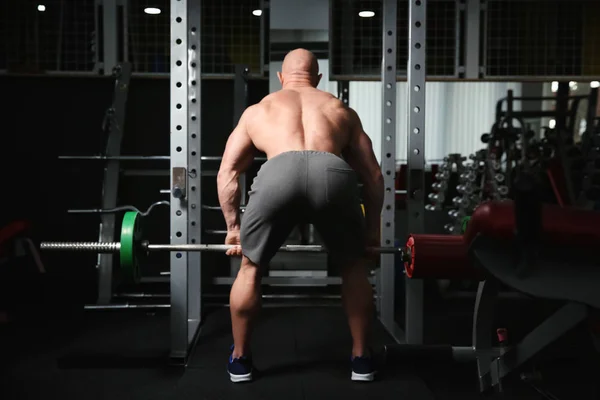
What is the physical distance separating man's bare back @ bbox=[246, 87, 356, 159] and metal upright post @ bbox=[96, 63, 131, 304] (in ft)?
4.88

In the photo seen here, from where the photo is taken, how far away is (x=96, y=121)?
4.21m

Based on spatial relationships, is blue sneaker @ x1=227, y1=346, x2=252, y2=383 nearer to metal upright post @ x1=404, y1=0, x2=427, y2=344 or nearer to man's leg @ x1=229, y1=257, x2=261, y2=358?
man's leg @ x1=229, y1=257, x2=261, y2=358

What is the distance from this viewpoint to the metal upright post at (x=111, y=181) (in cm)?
333

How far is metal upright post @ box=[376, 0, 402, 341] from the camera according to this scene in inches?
110

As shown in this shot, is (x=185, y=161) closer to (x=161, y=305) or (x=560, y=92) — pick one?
(x=161, y=305)

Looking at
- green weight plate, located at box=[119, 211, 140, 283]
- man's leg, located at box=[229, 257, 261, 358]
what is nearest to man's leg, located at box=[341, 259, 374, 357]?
man's leg, located at box=[229, 257, 261, 358]

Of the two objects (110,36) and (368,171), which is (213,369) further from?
(110,36)

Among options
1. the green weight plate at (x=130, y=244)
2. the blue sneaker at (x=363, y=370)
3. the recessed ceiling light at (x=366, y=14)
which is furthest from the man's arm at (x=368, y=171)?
the recessed ceiling light at (x=366, y=14)

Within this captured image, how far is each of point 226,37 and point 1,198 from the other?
194cm

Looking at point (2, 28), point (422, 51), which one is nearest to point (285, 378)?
point (422, 51)

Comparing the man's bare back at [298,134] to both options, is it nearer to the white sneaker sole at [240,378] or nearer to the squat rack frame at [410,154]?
the squat rack frame at [410,154]

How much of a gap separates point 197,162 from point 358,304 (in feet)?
3.49

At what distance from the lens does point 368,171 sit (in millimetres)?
2244

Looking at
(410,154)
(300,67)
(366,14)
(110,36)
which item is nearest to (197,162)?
(300,67)
